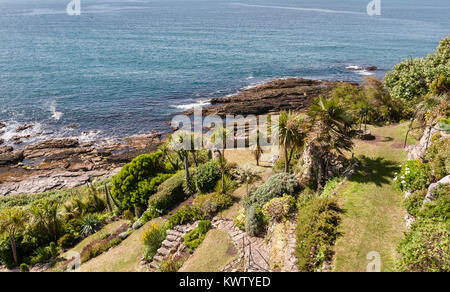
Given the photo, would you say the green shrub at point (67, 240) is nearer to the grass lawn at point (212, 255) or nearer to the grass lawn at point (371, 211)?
the grass lawn at point (212, 255)

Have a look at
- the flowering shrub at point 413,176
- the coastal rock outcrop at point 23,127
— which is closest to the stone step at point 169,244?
the flowering shrub at point 413,176

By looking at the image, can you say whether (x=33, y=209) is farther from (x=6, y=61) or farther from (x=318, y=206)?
(x=6, y=61)

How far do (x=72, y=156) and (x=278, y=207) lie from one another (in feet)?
118

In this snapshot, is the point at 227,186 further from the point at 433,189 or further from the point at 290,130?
the point at 433,189

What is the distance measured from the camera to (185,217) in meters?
22.8

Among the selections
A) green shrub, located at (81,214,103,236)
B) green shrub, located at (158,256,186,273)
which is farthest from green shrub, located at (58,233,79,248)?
green shrub, located at (158,256,186,273)

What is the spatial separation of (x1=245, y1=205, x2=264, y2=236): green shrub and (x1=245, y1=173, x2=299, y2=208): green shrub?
1.91m

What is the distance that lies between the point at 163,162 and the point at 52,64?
7493cm

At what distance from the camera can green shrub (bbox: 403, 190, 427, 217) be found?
1591 centimetres

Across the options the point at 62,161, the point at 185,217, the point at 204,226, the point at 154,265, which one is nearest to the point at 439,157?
the point at 204,226

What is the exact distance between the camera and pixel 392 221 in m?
16.3

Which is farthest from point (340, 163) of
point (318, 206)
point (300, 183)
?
point (318, 206)

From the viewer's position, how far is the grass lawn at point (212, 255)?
1714cm

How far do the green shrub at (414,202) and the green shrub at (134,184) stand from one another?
68.7ft
